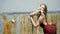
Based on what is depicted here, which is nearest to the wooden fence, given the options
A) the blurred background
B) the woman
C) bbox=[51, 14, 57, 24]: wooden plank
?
bbox=[51, 14, 57, 24]: wooden plank

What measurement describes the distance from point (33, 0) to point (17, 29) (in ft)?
2.33

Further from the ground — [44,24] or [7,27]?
[44,24]

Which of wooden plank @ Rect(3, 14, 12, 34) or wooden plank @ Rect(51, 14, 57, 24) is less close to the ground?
wooden plank @ Rect(51, 14, 57, 24)

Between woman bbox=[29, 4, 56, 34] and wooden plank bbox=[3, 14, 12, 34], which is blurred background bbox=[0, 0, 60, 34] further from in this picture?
woman bbox=[29, 4, 56, 34]

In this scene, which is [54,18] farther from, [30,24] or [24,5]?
[24,5]

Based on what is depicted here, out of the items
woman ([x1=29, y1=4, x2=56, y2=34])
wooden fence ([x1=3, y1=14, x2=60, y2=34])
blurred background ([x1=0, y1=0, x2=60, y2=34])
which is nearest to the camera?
woman ([x1=29, y1=4, x2=56, y2=34])

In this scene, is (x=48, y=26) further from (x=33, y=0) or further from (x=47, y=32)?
(x=33, y=0)

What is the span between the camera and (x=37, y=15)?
2775 mm

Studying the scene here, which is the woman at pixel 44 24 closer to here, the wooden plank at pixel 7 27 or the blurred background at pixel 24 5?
the wooden plank at pixel 7 27

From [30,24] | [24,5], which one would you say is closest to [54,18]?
[30,24]

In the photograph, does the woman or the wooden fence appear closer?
the woman

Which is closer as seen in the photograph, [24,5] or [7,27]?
[7,27]

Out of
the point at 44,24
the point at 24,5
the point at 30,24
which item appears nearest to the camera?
the point at 44,24

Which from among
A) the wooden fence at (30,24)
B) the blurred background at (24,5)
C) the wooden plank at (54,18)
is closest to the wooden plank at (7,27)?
the wooden fence at (30,24)
